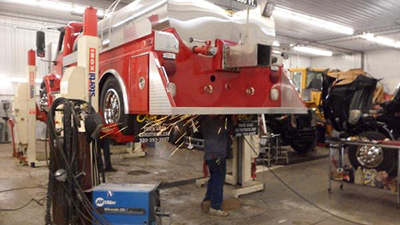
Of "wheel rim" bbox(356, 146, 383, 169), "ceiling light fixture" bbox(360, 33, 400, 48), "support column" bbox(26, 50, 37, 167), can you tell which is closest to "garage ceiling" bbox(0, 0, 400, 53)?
"ceiling light fixture" bbox(360, 33, 400, 48)

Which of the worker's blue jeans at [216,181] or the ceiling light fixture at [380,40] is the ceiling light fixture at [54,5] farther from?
the ceiling light fixture at [380,40]

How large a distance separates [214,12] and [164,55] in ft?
3.33

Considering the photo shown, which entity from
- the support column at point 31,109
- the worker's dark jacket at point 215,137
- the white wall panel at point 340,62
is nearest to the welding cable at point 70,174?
the worker's dark jacket at point 215,137

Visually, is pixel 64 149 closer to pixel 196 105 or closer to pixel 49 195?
pixel 49 195

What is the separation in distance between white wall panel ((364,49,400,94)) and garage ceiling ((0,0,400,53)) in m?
2.94

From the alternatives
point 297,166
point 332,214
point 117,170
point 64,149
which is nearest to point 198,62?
point 64,149

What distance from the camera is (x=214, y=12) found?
423cm

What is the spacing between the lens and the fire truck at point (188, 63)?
12.0 ft

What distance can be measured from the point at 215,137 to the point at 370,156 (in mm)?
2671

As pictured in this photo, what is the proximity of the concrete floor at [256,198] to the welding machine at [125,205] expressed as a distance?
1444 mm

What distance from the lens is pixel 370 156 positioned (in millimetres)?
5438

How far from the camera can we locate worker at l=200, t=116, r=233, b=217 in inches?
181

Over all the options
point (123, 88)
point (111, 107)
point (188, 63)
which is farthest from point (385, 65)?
point (123, 88)

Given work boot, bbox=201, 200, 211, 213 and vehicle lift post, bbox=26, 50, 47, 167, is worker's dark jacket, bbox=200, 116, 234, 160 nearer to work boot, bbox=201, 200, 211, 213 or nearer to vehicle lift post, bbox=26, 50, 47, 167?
work boot, bbox=201, 200, 211, 213
